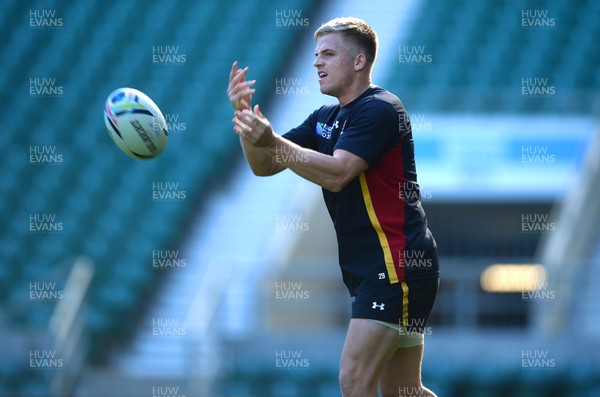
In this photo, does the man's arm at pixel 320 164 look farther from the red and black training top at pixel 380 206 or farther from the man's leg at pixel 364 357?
the man's leg at pixel 364 357

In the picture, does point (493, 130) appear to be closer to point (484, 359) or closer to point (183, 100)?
point (484, 359)

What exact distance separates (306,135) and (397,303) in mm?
1128

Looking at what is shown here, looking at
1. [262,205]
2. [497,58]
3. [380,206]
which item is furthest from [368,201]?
[497,58]

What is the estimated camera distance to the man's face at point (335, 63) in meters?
4.72

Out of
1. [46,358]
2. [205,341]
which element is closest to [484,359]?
[205,341]

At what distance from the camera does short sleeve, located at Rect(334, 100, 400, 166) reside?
4449 mm

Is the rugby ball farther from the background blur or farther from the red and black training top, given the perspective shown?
the background blur

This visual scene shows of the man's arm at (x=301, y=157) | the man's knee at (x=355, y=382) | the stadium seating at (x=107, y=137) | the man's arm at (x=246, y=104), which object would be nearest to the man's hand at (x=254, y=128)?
the man's arm at (x=301, y=157)

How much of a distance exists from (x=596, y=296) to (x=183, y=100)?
672cm

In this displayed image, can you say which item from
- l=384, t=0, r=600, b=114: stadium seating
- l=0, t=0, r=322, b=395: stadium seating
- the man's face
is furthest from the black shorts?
l=384, t=0, r=600, b=114: stadium seating

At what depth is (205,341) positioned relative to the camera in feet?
32.2

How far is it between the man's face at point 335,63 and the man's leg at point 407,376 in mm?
1395

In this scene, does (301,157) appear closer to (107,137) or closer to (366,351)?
(366,351)

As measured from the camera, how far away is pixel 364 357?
4387mm
